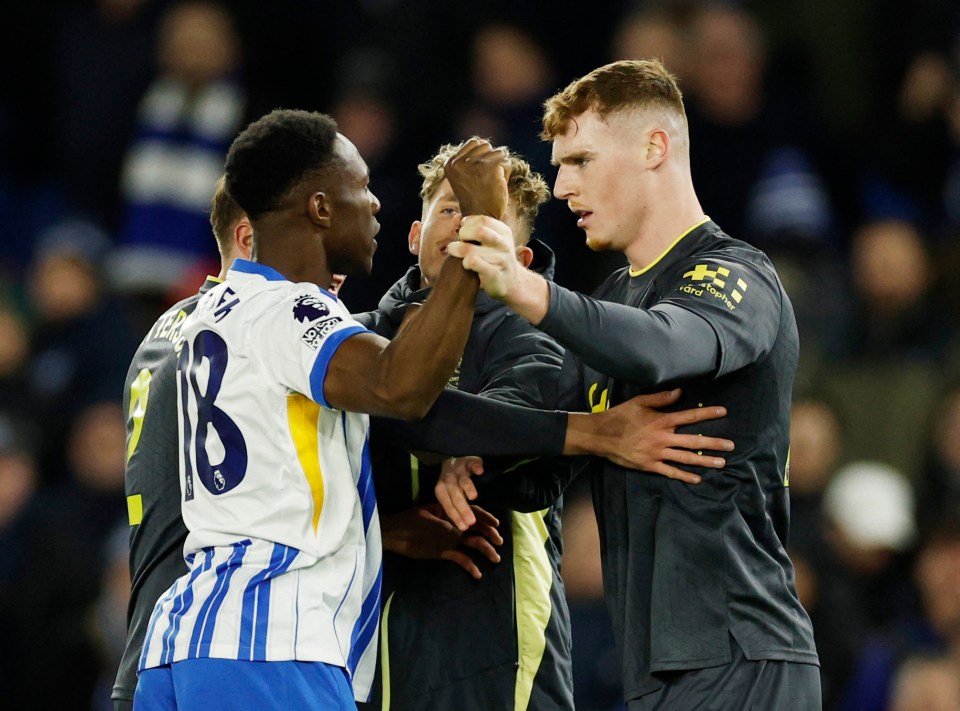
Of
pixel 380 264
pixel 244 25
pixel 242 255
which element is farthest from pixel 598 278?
pixel 242 255

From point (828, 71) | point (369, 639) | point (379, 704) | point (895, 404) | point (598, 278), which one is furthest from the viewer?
point (828, 71)

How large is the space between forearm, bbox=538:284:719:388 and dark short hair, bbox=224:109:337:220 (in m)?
0.78

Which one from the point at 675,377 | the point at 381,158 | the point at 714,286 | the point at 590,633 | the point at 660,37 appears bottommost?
the point at 590,633

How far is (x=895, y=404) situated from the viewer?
27.0ft

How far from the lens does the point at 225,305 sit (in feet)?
13.1

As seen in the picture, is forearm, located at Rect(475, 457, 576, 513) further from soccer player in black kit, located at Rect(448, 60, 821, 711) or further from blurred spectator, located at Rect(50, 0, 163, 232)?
blurred spectator, located at Rect(50, 0, 163, 232)

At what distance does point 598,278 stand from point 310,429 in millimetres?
5313

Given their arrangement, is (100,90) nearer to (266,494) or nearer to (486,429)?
(486,429)

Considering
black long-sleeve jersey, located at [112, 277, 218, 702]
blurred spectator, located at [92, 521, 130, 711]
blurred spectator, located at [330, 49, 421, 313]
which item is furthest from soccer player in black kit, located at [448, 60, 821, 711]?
blurred spectator, located at [92, 521, 130, 711]

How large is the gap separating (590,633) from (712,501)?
11.2 feet

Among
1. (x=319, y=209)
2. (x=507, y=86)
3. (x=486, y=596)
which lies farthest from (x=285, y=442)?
(x=507, y=86)

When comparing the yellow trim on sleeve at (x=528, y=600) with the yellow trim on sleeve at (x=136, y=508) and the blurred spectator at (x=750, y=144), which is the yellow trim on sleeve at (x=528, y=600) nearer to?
the yellow trim on sleeve at (x=136, y=508)

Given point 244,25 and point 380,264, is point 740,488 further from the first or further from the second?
point 244,25

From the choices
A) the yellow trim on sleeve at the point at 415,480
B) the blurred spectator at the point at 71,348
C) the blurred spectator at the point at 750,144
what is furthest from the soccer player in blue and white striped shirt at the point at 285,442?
the blurred spectator at the point at 71,348
